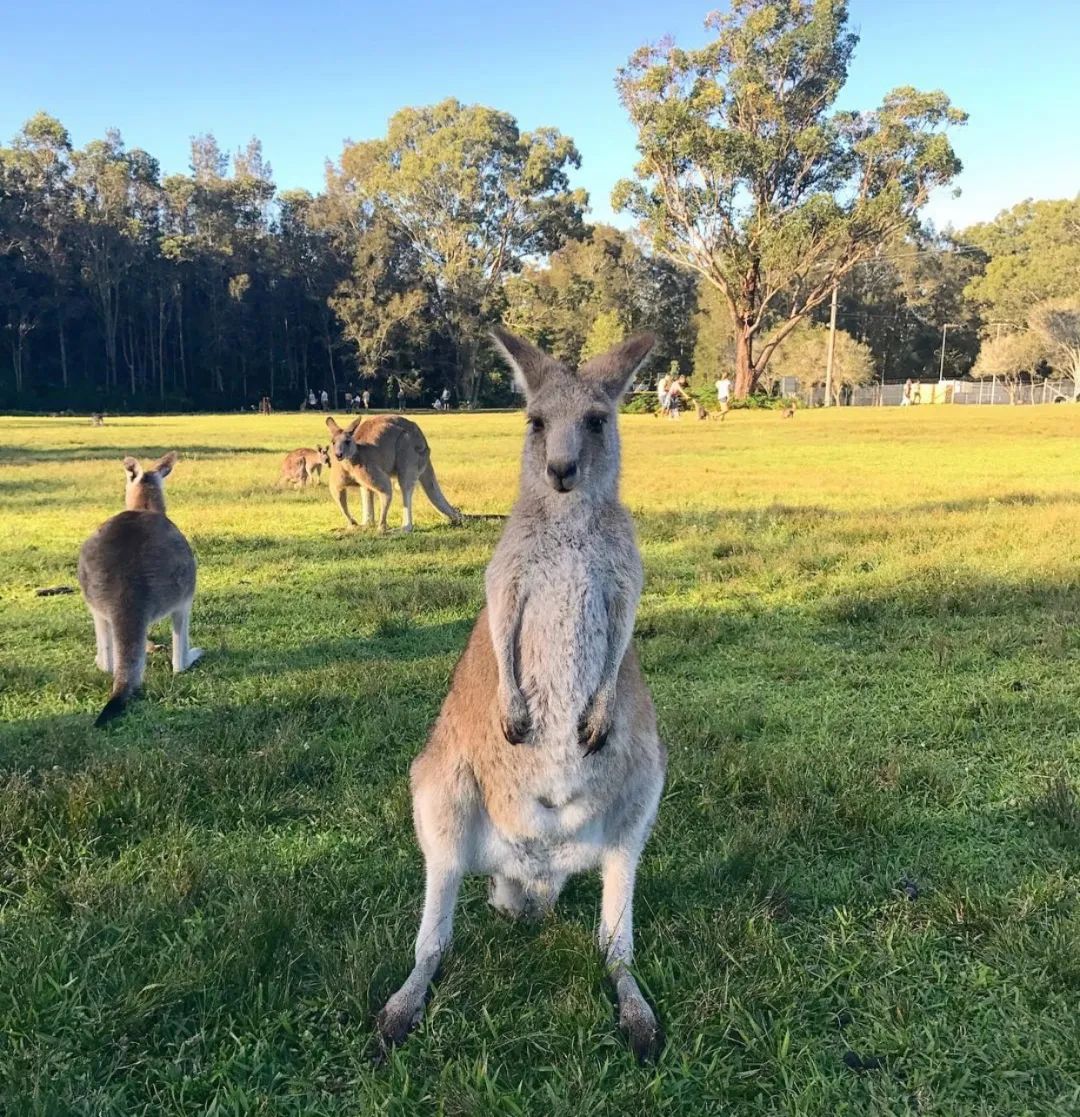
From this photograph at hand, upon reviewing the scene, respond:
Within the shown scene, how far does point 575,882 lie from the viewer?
7.58 feet

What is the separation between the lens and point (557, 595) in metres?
1.84

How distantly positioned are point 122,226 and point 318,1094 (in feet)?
150

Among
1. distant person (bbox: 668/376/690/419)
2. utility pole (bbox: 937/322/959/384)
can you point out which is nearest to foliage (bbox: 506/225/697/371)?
distant person (bbox: 668/376/690/419)

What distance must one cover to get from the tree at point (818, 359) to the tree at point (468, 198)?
523 inches

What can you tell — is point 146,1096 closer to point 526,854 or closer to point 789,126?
point 526,854

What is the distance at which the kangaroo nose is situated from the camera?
1.88m

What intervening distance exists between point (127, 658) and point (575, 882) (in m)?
1.97

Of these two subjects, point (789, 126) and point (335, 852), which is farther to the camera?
point (789, 126)

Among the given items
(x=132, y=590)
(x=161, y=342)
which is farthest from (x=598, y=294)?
(x=132, y=590)

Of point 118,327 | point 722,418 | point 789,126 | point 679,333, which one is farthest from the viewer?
point 679,333

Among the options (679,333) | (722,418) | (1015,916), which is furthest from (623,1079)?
(679,333)

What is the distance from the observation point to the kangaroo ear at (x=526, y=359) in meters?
2.12

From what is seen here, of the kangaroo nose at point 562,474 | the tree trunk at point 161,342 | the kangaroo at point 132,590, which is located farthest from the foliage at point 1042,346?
the kangaroo nose at point 562,474

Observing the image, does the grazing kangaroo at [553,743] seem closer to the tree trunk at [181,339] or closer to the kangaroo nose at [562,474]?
the kangaroo nose at [562,474]
